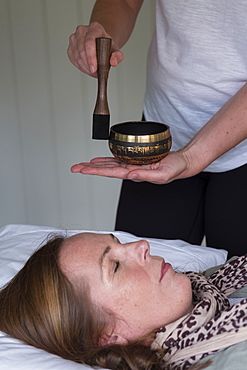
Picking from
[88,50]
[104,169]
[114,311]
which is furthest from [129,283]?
[88,50]

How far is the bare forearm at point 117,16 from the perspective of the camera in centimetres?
180

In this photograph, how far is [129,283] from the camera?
128cm

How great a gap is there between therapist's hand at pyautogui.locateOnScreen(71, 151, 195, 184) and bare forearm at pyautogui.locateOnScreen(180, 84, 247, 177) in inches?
1.0

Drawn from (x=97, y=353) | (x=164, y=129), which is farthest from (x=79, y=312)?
(x=164, y=129)

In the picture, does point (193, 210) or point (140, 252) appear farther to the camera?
point (193, 210)

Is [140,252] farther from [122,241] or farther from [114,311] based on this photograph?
[122,241]

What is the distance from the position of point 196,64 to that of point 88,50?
0.30 metres

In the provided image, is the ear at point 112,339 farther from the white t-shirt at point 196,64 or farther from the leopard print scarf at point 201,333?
the white t-shirt at point 196,64

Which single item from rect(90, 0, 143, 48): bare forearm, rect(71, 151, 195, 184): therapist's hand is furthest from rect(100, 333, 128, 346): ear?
rect(90, 0, 143, 48): bare forearm

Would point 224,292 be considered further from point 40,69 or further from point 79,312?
point 40,69

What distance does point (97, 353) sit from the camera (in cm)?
124

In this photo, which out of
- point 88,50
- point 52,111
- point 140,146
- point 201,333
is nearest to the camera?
point 201,333

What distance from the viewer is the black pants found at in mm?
1619

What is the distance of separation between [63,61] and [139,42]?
42cm
